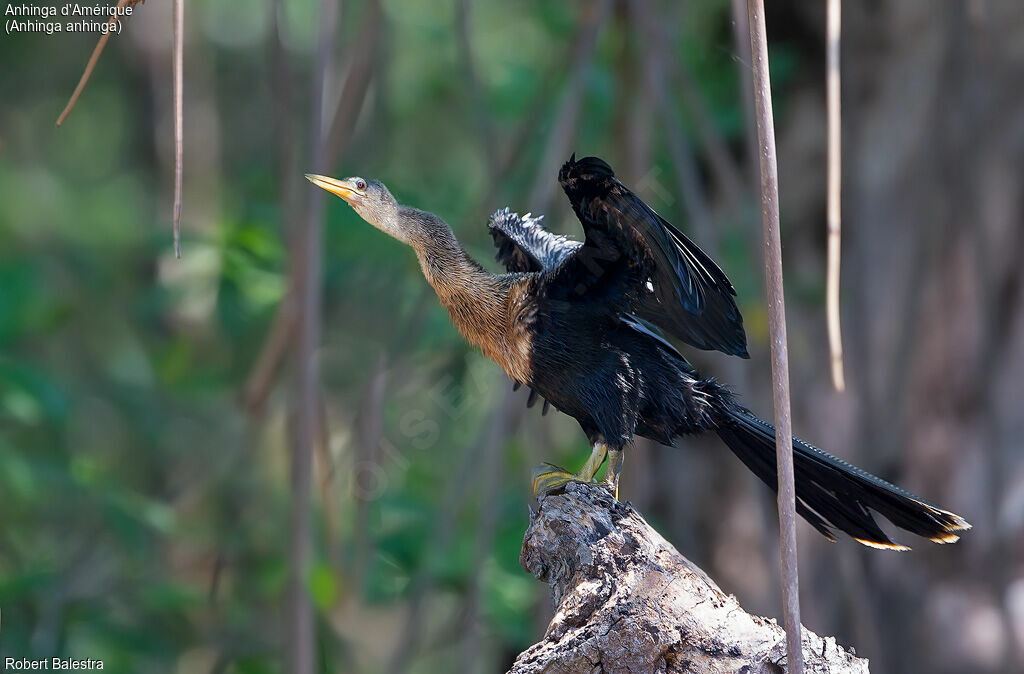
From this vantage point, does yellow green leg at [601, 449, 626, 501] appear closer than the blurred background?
Yes

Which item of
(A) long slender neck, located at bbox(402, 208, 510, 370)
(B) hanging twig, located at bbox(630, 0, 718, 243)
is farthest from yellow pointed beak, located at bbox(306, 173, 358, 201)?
(B) hanging twig, located at bbox(630, 0, 718, 243)

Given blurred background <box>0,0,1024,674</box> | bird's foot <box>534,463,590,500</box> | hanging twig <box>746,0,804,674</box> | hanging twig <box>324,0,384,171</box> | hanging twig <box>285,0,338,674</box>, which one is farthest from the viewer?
blurred background <box>0,0,1024,674</box>

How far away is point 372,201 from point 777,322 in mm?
1015

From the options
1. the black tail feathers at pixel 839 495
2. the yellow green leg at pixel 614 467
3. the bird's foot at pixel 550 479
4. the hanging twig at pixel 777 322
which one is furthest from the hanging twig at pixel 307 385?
the hanging twig at pixel 777 322

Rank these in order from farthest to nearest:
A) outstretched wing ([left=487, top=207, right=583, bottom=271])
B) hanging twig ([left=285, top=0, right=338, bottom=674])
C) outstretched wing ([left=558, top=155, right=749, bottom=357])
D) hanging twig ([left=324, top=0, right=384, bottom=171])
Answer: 1. hanging twig ([left=324, top=0, right=384, bottom=171])
2. hanging twig ([left=285, top=0, right=338, bottom=674])
3. outstretched wing ([left=487, top=207, right=583, bottom=271])
4. outstretched wing ([left=558, top=155, right=749, bottom=357])

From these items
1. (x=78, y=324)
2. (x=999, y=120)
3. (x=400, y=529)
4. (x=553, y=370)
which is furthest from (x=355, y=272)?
(x=999, y=120)

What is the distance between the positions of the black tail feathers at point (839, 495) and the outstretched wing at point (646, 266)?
0.22 metres

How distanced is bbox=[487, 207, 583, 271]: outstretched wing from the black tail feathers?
20.4 inches

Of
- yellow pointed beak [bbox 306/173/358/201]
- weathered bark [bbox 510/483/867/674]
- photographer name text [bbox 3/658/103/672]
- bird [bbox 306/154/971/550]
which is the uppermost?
yellow pointed beak [bbox 306/173/358/201]

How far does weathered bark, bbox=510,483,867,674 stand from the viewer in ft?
4.48

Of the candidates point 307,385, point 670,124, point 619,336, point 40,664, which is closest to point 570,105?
point 670,124

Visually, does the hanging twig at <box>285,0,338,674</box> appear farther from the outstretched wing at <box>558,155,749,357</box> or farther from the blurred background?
the outstretched wing at <box>558,155,749,357</box>

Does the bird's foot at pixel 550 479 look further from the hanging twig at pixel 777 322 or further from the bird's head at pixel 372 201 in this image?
the hanging twig at pixel 777 322

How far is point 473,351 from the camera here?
3.68m
